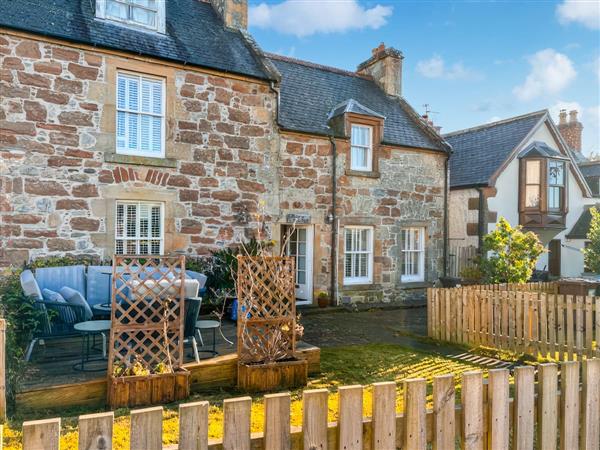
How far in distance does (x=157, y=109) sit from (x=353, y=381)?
7.79 metres

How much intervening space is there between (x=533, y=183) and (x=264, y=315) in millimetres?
14896

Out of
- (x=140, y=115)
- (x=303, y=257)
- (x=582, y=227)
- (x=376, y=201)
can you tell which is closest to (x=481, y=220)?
(x=376, y=201)

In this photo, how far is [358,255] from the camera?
574 inches

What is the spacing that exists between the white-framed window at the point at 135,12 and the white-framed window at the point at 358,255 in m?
7.51

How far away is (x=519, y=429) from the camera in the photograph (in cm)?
309

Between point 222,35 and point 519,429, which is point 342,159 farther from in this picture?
point 519,429

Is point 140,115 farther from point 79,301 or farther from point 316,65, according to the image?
point 316,65

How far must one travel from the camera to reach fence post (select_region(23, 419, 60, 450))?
2.09 m

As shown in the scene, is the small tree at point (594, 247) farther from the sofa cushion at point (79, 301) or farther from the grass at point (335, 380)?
the sofa cushion at point (79, 301)

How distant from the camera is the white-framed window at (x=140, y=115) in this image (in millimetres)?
10688

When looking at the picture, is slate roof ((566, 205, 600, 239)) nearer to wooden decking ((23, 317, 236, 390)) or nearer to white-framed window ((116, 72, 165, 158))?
wooden decking ((23, 317, 236, 390))

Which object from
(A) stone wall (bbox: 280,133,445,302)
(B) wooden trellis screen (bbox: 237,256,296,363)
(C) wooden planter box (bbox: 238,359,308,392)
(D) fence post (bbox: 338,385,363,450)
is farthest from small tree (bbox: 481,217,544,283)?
(D) fence post (bbox: 338,385,363,450)

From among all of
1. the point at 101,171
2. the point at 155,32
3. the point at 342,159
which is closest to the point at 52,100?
the point at 101,171

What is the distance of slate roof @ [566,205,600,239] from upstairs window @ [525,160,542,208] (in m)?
3.18
